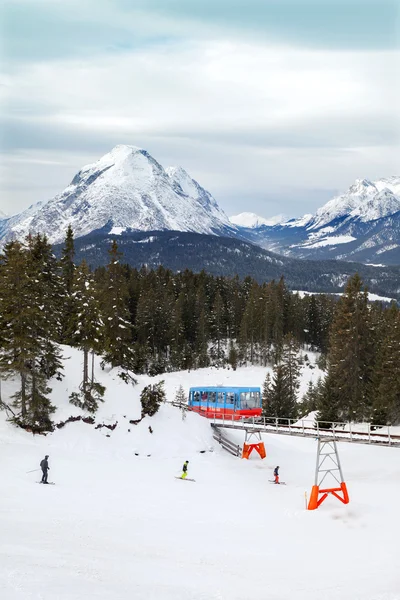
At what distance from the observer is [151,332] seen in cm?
8944

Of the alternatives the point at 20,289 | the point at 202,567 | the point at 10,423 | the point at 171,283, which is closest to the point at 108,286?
the point at 20,289

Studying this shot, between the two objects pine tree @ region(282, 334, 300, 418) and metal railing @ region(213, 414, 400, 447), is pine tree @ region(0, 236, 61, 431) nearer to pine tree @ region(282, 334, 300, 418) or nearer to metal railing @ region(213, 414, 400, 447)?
Answer: metal railing @ region(213, 414, 400, 447)

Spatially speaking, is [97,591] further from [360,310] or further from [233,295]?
[233,295]

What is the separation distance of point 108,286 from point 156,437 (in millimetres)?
14557

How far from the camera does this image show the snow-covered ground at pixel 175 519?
17.7m

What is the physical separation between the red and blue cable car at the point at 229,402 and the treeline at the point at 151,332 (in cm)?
741

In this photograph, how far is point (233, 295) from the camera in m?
106

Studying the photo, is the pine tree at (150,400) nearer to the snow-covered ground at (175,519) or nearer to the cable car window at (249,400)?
the snow-covered ground at (175,519)

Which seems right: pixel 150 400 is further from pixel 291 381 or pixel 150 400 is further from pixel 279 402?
pixel 291 381

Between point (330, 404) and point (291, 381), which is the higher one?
point (291, 381)

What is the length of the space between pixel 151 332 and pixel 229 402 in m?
43.0

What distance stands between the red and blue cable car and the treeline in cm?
741

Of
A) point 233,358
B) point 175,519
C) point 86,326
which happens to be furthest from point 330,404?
point 233,358

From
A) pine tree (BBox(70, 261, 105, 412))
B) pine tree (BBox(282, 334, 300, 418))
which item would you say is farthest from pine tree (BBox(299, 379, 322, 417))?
pine tree (BBox(70, 261, 105, 412))
